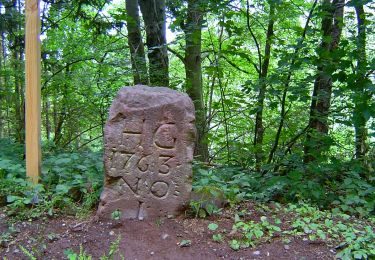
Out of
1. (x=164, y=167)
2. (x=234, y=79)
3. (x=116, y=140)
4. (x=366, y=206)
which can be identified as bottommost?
(x=366, y=206)

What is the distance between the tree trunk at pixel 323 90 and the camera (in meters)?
4.22

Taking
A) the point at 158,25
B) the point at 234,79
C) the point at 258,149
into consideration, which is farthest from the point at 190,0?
the point at 234,79

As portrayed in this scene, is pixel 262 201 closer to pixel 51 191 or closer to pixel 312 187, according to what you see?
pixel 312 187

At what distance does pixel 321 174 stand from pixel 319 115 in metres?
0.90

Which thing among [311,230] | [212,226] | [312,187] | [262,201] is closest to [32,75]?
[212,226]

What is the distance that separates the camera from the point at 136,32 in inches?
258

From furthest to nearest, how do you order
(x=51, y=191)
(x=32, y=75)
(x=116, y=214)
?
(x=51, y=191)
(x=32, y=75)
(x=116, y=214)

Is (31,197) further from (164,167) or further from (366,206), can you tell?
(366,206)

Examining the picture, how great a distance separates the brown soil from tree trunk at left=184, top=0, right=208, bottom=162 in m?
2.79

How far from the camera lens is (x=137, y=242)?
3111 millimetres

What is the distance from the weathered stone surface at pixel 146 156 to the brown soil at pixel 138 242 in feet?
0.58

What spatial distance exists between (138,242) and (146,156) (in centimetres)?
81

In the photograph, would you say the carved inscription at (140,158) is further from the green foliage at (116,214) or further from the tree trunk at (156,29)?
the tree trunk at (156,29)

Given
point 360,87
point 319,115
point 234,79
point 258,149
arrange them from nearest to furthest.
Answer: point 360,87
point 319,115
point 258,149
point 234,79
